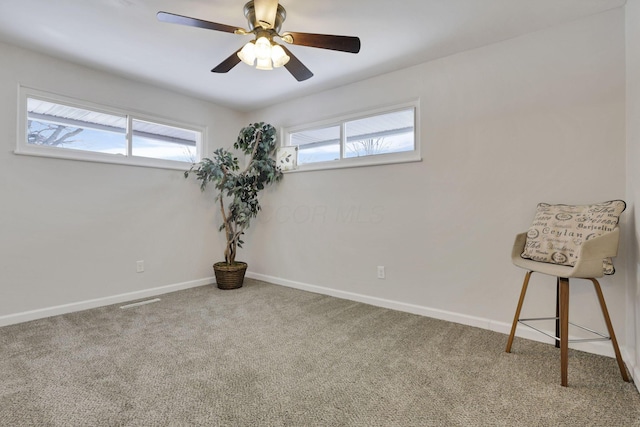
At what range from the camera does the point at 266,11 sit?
1.85 m

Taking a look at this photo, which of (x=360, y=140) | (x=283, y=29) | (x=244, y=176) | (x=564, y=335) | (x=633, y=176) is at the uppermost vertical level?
(x=283, y=29)

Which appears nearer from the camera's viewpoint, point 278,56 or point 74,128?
point 278,56

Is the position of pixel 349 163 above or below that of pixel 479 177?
above

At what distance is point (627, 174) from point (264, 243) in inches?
145

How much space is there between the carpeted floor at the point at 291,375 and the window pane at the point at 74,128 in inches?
→ 67.1

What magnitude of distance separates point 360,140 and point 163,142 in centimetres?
244

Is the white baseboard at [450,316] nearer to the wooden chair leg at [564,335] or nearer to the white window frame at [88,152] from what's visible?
the wooden chair leg at [564,335]

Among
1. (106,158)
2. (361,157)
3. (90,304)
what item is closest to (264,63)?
(361,157)

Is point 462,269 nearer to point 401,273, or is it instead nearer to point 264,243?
point 401,273

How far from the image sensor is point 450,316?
2746 millimetres

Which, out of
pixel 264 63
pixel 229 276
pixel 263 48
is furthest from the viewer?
pixel 229 276

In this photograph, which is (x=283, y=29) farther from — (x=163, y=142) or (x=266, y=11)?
(x=163, y=142)

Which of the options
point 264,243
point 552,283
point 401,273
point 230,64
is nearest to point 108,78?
point 230,64

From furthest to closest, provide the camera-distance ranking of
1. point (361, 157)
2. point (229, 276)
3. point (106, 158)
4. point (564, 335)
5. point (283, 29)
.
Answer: point (229, 276) → point (361, 157) → point (106, 158) → point (283, 29) → point (564, 335)
